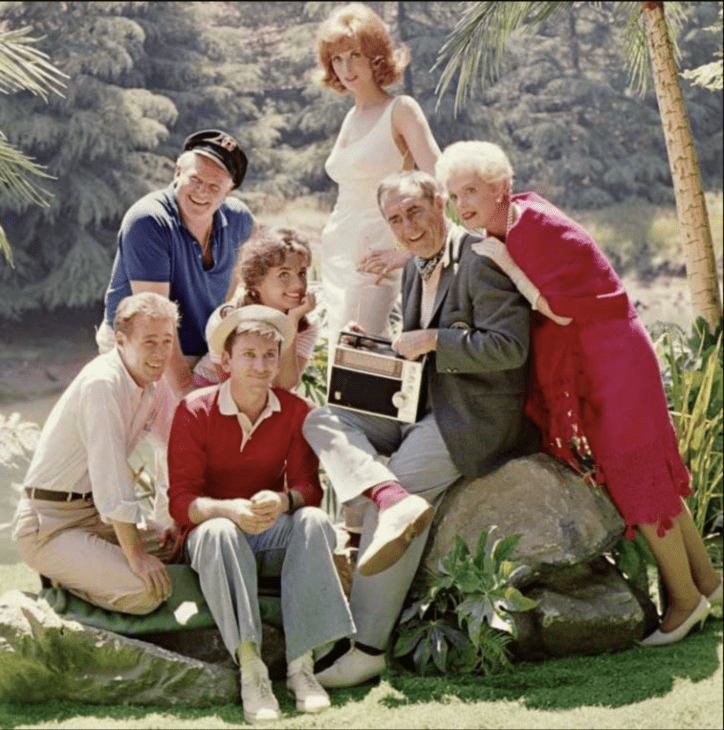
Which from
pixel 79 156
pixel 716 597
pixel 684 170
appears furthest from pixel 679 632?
pixel 79 156

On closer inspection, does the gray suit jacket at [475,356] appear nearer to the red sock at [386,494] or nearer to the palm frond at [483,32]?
the red sock at [386,494]

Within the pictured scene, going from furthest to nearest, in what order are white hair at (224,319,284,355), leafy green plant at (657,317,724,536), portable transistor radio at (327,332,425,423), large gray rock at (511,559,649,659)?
leafy green plant at (657,317,724,536)
large gray rock at (511,559,649,659)
portable transistor radio at (327,332,425,423)
white hair at (224,319,284,355)

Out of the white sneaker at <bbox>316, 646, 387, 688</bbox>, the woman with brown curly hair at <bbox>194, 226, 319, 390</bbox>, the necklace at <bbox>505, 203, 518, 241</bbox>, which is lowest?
the white sneaker at <bbox>316, 646, 387, 688</bbox>

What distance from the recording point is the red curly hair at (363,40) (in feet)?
13.5

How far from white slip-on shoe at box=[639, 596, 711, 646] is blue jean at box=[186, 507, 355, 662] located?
3.66ft

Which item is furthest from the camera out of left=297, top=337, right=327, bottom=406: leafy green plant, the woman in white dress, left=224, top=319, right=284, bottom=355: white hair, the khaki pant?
left=297, top=337, right=327, bottom=406: leafy green plant

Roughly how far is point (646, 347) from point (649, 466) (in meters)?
0.37

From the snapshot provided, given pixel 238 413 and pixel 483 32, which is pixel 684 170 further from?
pixel 238 413

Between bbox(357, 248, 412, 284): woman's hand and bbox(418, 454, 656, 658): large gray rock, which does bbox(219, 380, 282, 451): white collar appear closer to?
bbox(418, 454, 656, 658): large gray rock

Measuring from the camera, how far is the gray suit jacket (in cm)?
347

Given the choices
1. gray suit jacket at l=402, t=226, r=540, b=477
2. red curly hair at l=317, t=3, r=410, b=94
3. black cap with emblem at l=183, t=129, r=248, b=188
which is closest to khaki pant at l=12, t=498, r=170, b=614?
gray suit jacket at l=402, t=226, r=540, b=477

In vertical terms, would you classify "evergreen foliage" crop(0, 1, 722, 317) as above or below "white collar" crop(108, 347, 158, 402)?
above

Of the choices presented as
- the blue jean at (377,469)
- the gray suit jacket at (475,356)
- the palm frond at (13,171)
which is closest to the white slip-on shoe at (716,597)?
the gray suit jacket at (475,356)

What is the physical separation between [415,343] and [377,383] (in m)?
0.17
